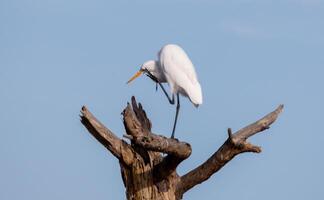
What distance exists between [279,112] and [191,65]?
2655mm

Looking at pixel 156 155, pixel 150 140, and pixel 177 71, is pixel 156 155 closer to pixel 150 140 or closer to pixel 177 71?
pixel 150 140

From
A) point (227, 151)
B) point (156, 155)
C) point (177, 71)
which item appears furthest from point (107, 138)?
point (177, 71)

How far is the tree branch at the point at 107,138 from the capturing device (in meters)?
10.2

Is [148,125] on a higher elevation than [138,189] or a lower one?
higher

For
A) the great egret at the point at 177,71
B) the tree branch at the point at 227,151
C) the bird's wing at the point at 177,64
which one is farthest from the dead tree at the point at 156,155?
the bird's wing at the point at 177,64

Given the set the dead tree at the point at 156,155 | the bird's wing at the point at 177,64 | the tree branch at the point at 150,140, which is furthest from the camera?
the bird's wing at the point at 177,64

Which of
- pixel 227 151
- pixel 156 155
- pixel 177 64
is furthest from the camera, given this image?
pixel 177 64

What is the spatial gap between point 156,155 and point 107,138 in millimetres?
1030

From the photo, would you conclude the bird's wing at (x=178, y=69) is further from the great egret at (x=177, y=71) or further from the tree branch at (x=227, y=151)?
the tree branch at (x=227, y=151)

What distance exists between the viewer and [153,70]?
13867 millimetres

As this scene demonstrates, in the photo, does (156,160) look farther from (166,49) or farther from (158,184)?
(166,49)

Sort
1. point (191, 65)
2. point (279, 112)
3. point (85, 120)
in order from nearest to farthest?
point (85, 120) → point (279, 112) → point (191, 65)

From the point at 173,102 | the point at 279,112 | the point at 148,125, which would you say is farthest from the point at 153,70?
the point at 279,112

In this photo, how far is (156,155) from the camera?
1121cm
